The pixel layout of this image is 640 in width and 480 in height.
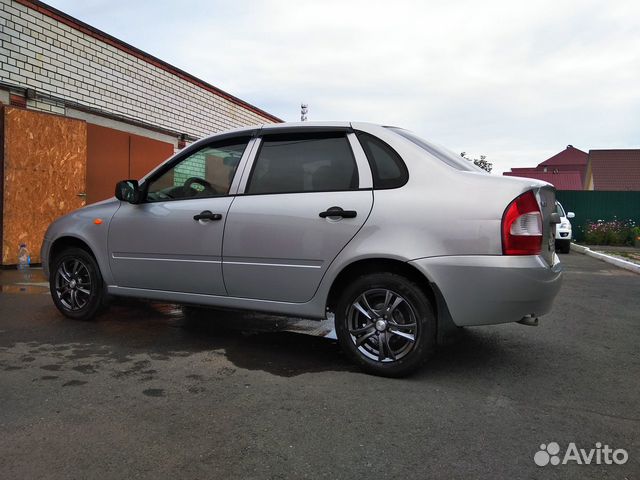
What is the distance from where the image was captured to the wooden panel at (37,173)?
830cm

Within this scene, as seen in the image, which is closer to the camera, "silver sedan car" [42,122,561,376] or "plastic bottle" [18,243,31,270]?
"silver sedan car" [42,122,561,376]

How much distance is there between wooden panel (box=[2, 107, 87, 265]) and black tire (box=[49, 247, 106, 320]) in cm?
418

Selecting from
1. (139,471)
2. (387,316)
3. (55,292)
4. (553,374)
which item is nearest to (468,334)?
(553,374)

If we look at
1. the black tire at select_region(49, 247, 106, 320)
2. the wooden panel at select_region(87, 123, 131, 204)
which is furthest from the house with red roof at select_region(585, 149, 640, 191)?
the black tire at select_region(49, 247, 106, 320)

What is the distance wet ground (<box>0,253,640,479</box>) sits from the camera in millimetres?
2340

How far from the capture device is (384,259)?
354cm

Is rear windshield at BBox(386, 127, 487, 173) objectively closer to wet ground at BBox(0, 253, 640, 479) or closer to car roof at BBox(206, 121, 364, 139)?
car roof at BBox(206, 121, 364, 139)

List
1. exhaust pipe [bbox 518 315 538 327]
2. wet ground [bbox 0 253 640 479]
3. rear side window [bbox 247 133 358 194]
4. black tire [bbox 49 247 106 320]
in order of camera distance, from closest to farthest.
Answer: wet ground [bbox 0 253 640 479]
exhaust pipe [bbox 518 315 538 327]
rear side window [bbox 247 133 358 194]
black tire [bbox 49 247 106 320]

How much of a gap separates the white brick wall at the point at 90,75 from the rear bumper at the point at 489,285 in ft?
25.8

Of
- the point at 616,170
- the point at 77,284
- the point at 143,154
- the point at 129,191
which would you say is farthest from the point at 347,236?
the point at 616,170

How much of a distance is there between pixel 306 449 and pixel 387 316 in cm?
124

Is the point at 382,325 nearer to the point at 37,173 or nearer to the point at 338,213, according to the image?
the point at 338,213

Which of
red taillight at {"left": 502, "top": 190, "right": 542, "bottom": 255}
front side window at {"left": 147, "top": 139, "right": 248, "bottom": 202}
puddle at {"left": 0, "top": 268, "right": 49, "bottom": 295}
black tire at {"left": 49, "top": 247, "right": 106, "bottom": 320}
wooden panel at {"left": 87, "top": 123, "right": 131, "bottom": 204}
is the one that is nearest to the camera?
red taillight at {"left": 502, "top": 190, "right": 542, "bottom": 255}

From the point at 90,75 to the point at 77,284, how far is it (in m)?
6.15
